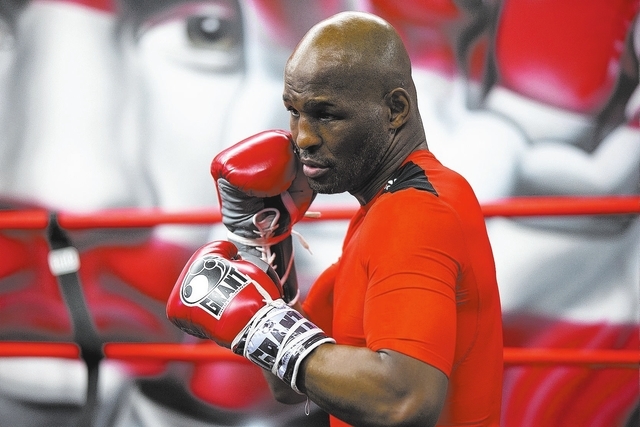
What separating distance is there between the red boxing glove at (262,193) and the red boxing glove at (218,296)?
17cm

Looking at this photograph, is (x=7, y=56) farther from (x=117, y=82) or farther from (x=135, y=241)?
(x=135, y=241)

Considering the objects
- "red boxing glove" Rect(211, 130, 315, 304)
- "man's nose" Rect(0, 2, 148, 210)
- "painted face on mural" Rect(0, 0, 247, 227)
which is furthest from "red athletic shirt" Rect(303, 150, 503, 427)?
"man's nose" Rect(0, 2, 148, 210)

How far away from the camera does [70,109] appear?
2.17m

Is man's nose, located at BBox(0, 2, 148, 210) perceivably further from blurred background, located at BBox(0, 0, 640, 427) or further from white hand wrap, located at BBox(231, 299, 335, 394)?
white hand wrap, located at BBox(231, 299, 335, 394)

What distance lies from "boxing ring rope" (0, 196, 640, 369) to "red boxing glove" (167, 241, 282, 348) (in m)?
0.73

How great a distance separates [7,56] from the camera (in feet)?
7.22

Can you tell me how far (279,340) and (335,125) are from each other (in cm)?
32

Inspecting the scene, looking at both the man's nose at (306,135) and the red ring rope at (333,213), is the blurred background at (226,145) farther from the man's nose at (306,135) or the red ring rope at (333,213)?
the man's nose at (306,135)

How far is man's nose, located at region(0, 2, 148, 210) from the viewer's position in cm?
215

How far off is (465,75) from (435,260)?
1.29 metres

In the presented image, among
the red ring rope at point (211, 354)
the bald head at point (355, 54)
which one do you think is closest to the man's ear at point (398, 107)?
the bald head at point (355, 54)

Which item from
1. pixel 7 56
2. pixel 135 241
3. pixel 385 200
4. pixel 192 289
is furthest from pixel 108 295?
pixel 385 200

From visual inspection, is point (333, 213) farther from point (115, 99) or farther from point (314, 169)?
point (115, 99)

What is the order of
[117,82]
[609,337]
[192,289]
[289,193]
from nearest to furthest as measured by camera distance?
[192,289], [289,193], [609,337], [117,82]
